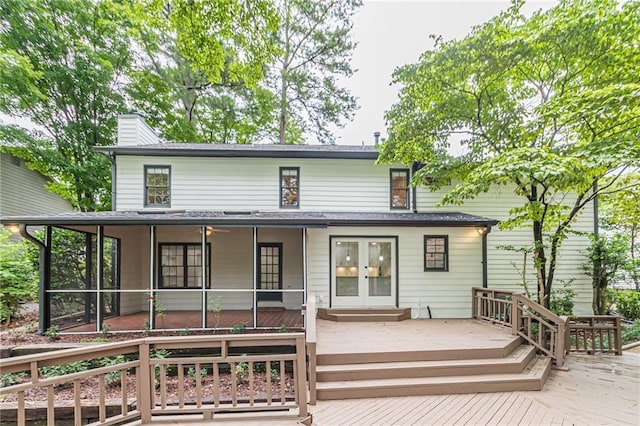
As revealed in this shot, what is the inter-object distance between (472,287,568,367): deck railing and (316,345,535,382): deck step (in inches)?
44.8

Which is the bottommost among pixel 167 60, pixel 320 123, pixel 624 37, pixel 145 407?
pixel 145 407

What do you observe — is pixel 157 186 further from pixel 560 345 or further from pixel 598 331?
pixel 598 331

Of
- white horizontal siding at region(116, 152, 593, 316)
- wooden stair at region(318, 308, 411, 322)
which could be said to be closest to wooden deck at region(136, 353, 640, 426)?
wooden stair at region(318, 308, 411, 322)

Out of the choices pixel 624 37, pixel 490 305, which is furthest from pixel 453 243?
pixel 624 37

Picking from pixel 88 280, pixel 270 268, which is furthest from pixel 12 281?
pixel 270 268

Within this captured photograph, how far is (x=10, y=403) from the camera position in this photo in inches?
176

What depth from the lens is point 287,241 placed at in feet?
30.4

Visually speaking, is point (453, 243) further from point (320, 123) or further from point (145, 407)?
point (320, 123)

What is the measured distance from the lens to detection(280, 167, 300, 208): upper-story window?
9.39 metres

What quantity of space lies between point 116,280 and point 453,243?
985cm

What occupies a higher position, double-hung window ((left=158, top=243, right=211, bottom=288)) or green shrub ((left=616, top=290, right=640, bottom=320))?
double-hung window ((left=158, top=243, right=211, bottom=288))

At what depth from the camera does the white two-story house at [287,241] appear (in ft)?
27.1

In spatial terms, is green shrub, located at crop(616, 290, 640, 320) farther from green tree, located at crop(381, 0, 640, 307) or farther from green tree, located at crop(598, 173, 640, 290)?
green tree, located at crop(381, 0, 640, 307)

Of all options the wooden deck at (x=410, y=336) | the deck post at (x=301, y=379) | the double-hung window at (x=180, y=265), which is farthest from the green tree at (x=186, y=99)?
the deck post at (x=301, y=379)
